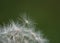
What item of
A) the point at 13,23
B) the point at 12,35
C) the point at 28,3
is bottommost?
the point at 12,35

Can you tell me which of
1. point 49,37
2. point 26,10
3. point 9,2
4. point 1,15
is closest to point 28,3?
point 26,10

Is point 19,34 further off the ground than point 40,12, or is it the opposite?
point 40,12

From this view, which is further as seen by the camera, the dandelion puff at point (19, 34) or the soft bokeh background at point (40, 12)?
the soft bokeh background at point (40, 12)

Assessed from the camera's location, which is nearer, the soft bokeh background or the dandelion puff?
the dandelion puff

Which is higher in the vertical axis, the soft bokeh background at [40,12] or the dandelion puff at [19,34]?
the soft bokeh background at [40,12]

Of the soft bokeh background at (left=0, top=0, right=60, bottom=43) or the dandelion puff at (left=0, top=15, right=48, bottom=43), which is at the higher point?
the soft bokeh background at (left=0, top=0, right=60, bottom=43)

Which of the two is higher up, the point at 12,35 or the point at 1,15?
the point at 1,15

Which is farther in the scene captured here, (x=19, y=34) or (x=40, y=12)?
(x=40, y=12)

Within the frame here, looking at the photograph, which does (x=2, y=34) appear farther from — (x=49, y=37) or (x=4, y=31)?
(x=49, y=37)
